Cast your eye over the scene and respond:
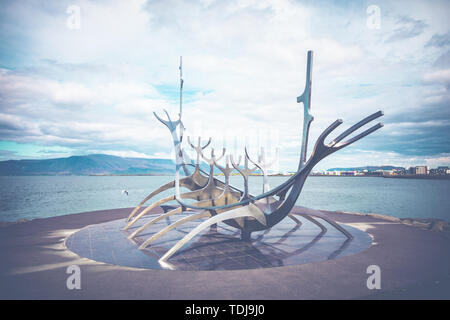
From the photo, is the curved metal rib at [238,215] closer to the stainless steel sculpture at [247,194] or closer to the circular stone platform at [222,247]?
the stainless steel sculpture at [247,194]

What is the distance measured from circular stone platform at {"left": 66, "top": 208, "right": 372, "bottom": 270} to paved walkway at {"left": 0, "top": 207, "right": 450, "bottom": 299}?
531 mm

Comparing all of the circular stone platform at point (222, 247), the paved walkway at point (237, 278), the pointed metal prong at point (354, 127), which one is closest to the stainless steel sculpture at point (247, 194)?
the pointed metal prong at point (354, 127)

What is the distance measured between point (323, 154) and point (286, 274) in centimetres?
430

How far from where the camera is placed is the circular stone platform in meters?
9.53

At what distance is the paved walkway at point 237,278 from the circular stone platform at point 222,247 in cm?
53

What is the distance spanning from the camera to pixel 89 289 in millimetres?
7234

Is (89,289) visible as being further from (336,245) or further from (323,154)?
(336,245)

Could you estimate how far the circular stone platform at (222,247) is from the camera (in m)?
9.53

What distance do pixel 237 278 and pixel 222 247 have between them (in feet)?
11.9

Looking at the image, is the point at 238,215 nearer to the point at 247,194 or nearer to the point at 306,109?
the point at 247,194

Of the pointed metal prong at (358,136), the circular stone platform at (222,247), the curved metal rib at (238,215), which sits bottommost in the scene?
the circular stone platform at (222,247)

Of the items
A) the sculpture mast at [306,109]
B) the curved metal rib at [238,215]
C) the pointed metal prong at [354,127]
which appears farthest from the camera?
the sculpture mast at [306,109]

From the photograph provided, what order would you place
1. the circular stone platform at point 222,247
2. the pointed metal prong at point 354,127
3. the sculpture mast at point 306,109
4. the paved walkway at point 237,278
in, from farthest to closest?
1. the sculpture mast at point 306,109
2. the circular stone platform at point 222,247
3. the pointed metal prong at point 354,127
4. the paved walkway at point 237,278
